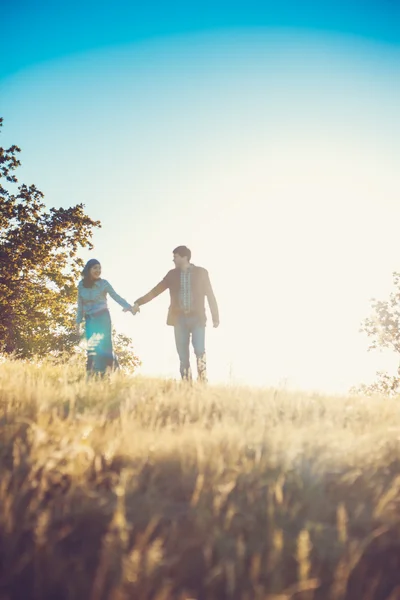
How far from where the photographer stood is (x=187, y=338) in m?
7.87

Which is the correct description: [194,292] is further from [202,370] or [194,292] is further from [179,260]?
[202,370]

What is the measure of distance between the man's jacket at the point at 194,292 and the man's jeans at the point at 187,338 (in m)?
0.12

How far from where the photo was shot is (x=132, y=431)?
2869 mm

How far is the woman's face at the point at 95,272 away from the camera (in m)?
7.45

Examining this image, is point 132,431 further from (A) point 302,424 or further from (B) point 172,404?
(A) point 302,424

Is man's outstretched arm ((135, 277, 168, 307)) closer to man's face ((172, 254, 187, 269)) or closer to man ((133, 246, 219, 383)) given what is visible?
man ((133, 246, 219, 383))

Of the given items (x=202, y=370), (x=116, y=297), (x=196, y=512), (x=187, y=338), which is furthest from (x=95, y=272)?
(x=196, y=512)

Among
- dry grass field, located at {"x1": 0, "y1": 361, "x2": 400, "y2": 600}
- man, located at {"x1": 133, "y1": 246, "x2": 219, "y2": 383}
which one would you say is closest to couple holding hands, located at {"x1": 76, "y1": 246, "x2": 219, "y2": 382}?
man, located at {"x1": 133, "y1": 246, "x2": 219, "y2": 383}

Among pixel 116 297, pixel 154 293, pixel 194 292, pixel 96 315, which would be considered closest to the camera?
pixel 96 315

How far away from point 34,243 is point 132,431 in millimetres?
19045

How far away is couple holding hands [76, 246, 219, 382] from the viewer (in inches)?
282

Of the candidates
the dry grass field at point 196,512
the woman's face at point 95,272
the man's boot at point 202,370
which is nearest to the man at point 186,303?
the man's boot at point 202,370

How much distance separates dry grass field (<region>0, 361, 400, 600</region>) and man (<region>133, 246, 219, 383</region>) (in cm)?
444

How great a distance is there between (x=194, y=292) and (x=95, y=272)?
6.11 ft
